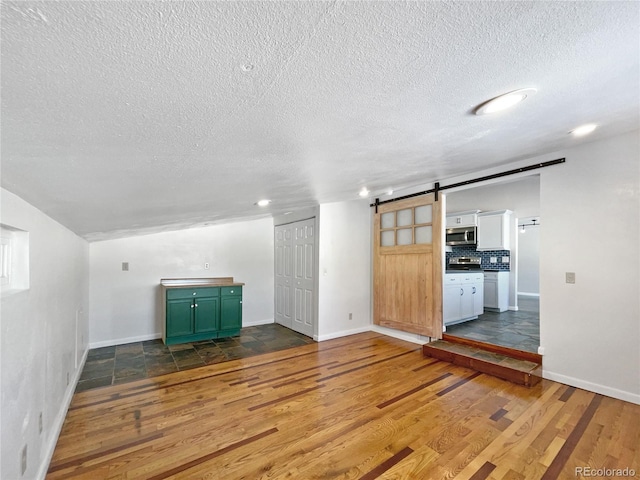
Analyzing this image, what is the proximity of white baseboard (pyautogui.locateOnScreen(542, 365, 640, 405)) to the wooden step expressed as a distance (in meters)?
0.11

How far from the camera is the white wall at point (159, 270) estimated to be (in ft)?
14.7

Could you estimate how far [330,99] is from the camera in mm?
1127

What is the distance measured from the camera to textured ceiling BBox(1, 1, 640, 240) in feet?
2.16

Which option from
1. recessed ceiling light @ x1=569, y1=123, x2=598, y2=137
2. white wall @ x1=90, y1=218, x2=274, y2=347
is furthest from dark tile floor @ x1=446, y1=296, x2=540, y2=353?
white wall @ x1=90, y1=218, x2=274, y2=347

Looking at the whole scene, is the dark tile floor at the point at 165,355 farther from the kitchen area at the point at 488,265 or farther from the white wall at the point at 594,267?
the white wall at the point at 594,267

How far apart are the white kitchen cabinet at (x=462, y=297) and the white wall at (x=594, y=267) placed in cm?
168

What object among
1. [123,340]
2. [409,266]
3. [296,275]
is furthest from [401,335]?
[123,340]

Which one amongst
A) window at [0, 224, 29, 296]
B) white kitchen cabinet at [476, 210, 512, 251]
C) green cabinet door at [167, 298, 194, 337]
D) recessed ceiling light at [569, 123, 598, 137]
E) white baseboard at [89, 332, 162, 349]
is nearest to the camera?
window at [0, 224, 29, 296]

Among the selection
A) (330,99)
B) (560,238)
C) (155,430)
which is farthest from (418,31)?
(560,238)

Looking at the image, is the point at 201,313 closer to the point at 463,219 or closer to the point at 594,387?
the point at 594,387

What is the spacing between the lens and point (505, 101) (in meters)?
1.45

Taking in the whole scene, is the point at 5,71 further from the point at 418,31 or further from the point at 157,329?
the point at 157,329

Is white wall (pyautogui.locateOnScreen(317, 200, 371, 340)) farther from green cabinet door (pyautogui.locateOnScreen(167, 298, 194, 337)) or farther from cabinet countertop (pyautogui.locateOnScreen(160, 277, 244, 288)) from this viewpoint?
green cabinet door (pyautogui.locateOnScreen(167, 298, 194, 337))

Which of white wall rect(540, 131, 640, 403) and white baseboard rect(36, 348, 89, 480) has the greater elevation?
white wall rect(540, 131, 640, 403)
